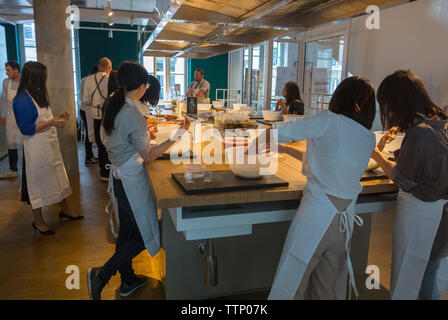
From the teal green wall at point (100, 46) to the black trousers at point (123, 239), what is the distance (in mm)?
8397

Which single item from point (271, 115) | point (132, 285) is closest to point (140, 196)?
point (132, 285)

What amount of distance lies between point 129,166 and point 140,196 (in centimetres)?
18

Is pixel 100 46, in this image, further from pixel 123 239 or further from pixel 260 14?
pixel 123 239

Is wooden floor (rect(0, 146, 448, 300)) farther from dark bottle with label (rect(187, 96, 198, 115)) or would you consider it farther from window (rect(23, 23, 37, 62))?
window (rect(23, 23, 37, 62))

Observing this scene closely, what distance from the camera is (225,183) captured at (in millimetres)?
1536

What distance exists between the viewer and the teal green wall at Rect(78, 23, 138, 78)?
9398 millimetres

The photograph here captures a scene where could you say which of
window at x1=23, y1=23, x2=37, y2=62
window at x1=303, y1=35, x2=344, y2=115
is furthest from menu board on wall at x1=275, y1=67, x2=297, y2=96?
window at x1=23, y1=23, x2=37, y2=62

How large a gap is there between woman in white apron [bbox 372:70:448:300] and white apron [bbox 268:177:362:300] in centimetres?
27

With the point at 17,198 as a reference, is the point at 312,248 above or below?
above

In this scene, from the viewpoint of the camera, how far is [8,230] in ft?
10.7

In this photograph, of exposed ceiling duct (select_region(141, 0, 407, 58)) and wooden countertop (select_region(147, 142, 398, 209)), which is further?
exposed ceiling duct (select_region(141, 0, 407, 58))

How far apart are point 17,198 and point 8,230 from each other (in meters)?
0.97

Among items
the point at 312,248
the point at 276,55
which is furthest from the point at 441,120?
the point at 276,55
